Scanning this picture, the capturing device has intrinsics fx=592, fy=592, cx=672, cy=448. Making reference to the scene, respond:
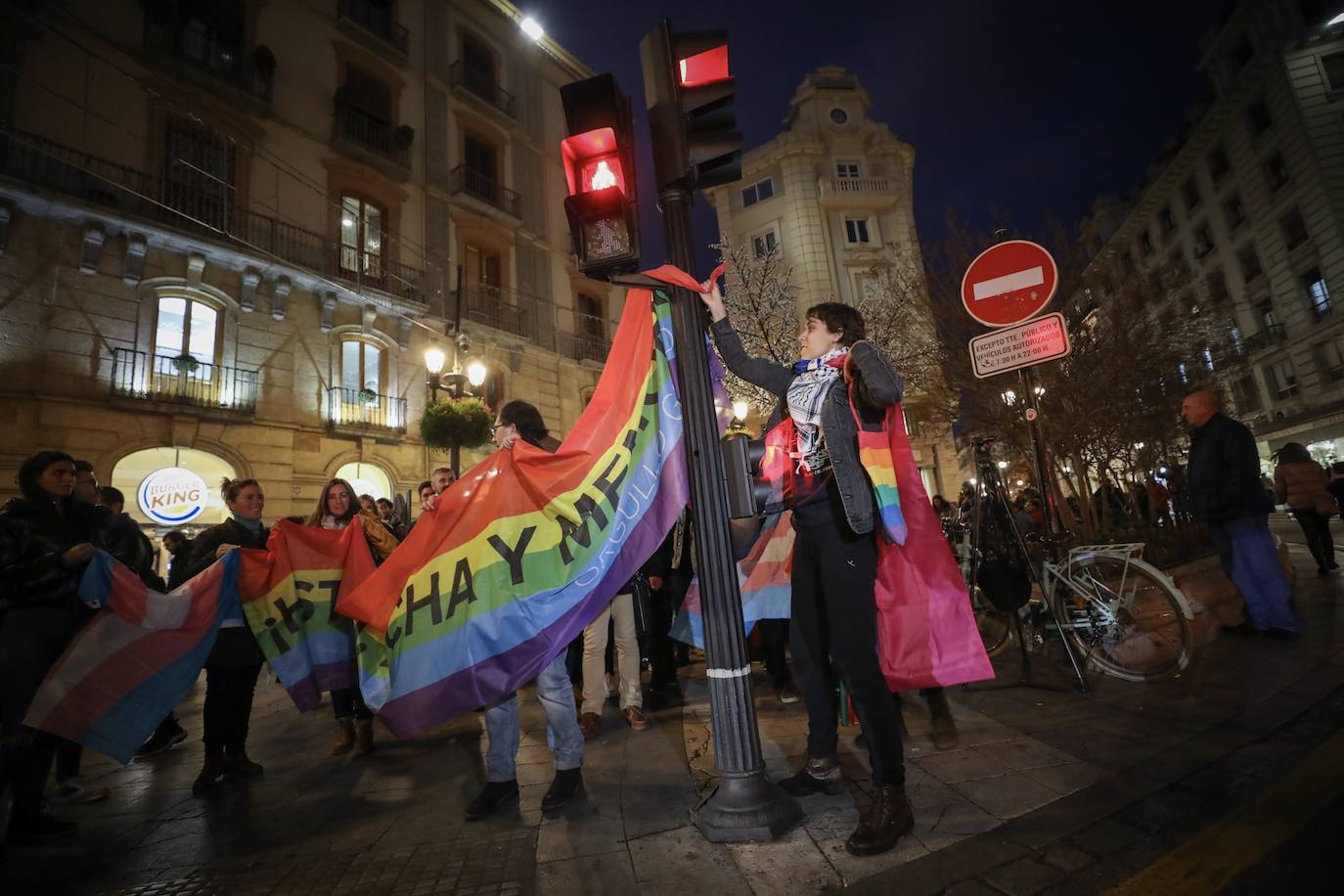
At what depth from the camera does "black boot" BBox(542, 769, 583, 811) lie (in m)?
2.90

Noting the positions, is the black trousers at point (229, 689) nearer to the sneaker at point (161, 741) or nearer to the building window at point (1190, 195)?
the sneaker at point (161, 741)

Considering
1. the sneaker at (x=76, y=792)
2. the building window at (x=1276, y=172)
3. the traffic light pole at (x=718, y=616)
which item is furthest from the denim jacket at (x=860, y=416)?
the building window at (x=1276, y=172)

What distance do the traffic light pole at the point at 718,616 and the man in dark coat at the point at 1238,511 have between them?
4689 mm

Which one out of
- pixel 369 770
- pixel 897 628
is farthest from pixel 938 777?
pixel 369 770

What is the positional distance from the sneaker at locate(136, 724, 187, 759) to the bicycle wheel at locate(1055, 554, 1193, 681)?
6995 mm

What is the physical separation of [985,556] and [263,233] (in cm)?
1703

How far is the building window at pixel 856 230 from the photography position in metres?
27.9

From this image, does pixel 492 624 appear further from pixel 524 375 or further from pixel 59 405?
pixel 524 375

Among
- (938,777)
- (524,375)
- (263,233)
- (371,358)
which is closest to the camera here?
(938,777)

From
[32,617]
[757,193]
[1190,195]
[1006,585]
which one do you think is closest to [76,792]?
[32,617]

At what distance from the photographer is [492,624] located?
2965mm

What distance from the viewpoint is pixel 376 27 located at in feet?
59.3

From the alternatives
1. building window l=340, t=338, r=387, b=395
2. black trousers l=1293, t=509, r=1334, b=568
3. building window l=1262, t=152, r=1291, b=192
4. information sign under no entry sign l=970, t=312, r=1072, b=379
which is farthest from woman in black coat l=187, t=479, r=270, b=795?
building window l=1262, t=152, r=1291, b=192

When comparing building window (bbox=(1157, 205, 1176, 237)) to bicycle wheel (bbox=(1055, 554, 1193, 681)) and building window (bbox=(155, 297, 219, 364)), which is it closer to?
bicycle wheel (bbox=(1055, 554, 1193, 681))
